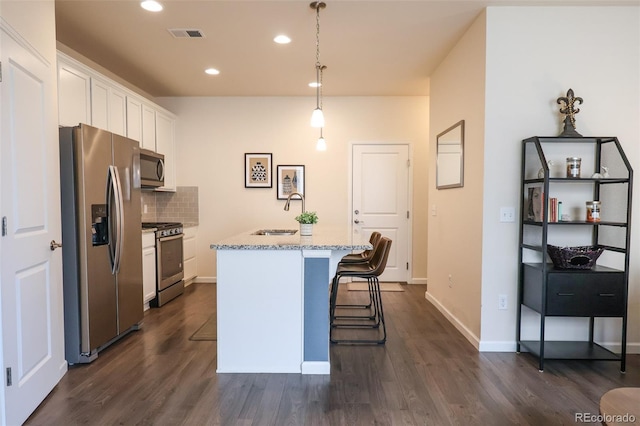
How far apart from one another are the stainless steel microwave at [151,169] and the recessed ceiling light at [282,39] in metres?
1.88

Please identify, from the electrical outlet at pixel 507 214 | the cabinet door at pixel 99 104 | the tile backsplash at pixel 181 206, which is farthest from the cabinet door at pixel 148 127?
the electrical outlet at pixel 507 214

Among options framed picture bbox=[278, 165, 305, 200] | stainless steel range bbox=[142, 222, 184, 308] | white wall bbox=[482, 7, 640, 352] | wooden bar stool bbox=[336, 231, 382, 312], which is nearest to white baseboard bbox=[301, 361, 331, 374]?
wooden bar stool bbox=[336, 231, 382, 312]

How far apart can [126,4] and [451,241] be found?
3447 millimetres

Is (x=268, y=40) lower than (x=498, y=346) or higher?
higher

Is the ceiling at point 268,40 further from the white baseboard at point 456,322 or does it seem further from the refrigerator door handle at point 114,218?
the white baseboard at point 456,322

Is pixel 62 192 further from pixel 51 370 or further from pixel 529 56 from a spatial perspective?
pixel 529 56

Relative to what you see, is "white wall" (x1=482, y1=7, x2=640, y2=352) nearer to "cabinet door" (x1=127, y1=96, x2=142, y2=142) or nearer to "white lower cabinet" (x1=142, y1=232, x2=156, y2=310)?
"white lower cabinet" (x1=142, y1=232, x2=156, y2=310)

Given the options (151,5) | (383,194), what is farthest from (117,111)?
(383,194)

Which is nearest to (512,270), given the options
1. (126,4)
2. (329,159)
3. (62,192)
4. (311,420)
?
(311,420)

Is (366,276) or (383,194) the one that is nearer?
(366,276)

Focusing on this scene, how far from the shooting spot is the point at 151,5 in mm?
2709

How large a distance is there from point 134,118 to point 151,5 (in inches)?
59.9

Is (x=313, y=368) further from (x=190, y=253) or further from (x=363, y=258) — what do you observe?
(x=190, y=253)

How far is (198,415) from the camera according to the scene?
1987 mm
